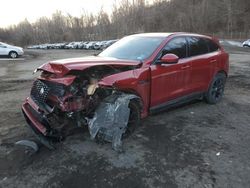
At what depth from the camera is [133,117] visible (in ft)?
16.4

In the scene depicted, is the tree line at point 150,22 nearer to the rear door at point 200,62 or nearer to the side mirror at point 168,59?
the rear door at point 200,62

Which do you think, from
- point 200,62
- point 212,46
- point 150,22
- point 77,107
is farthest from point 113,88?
point 150,22

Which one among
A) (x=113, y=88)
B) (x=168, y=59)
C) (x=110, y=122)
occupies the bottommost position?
(x=110, y=122)

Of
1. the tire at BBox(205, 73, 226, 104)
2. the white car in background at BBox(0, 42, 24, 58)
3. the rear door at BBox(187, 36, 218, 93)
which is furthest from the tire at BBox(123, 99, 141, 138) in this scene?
the white car in background at BBox(0, 42, 24, 58)

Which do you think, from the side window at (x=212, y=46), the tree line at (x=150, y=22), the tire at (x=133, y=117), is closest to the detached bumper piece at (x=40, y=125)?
the tire at (x=133, y=117)

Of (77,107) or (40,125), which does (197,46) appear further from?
(40,125)

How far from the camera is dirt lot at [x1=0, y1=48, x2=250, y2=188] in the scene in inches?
147

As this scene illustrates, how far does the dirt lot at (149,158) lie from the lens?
3.73m

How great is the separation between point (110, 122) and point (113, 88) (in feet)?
1.84

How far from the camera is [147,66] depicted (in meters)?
5.20

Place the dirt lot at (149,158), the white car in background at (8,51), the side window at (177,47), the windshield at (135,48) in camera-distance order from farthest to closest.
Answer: the white car in background at (8,51)
the side window at (177,47)
the windshield at (135,48)
the dirt lot at (149,158)

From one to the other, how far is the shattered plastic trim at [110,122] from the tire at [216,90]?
3163 millimetres

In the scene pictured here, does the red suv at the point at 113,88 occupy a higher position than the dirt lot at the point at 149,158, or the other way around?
the red suv at the point at 113,88

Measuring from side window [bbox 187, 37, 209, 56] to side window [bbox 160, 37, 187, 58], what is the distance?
0.21 m
